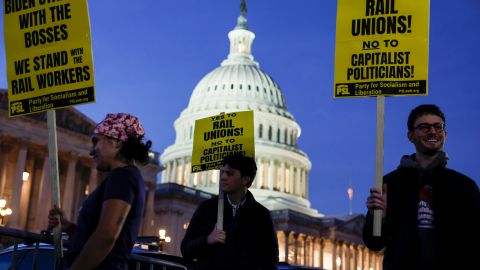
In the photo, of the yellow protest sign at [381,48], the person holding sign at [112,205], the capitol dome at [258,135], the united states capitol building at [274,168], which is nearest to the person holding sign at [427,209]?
the yellow protest sign at [381,48]

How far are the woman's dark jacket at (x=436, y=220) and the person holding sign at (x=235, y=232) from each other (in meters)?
1.94

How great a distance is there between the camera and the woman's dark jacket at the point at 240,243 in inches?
301

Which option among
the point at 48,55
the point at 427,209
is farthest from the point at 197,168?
the point at 427,209

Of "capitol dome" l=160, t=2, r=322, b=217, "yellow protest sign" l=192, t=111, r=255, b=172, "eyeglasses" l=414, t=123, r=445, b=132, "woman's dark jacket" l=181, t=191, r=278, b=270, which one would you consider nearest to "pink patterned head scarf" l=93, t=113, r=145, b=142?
"woman's dark jacket" l=181, t=191, r=278, b=270

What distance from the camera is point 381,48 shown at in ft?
22.5

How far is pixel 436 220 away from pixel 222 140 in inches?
180

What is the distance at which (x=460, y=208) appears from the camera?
220 inches

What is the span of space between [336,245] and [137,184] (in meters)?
94.9

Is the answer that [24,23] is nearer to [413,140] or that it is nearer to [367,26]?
[367,26]

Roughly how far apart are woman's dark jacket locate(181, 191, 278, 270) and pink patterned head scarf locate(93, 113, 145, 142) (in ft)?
7.09

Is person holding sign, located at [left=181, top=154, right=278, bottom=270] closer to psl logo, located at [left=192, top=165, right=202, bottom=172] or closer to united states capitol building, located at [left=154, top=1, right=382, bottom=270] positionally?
psl logo, located at [left=192, top=165, right=202, bottom=172]

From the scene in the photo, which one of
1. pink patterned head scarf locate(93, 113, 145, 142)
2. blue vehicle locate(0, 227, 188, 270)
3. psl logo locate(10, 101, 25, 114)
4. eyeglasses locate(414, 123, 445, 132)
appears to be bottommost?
blue vehicle locate(0, 227, 188, 270)

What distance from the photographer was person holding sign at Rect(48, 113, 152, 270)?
17.3 ft

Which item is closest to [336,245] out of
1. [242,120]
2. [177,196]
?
[177,196]
